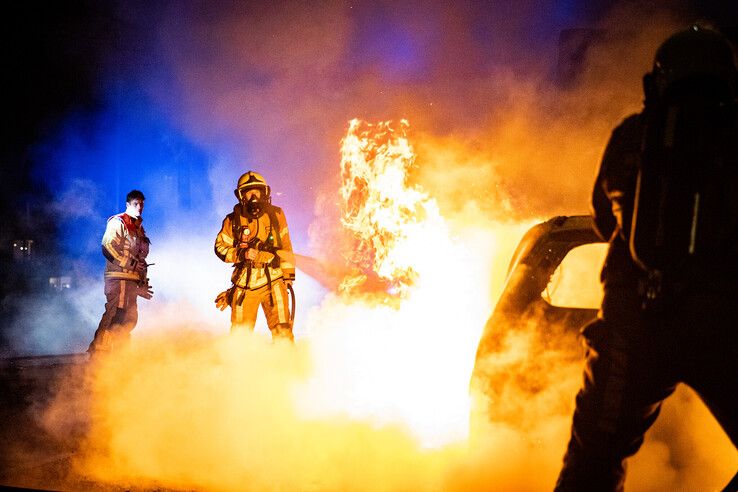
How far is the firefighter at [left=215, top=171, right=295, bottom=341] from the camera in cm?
630

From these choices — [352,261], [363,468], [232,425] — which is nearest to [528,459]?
[363,468]

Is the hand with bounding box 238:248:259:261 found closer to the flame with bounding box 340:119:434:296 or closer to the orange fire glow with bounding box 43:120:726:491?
the orange fire glow with bounding box 43:120:726:491

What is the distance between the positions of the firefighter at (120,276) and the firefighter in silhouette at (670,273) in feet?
21.9

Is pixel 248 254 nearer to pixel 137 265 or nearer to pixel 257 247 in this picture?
pixel 257 247

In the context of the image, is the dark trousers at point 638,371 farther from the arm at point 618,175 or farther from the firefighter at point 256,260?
the firefighter at point 256,260

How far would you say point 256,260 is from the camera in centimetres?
633

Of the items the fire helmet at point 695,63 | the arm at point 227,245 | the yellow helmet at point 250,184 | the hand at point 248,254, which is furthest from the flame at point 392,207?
the fire helmet at point 695,63

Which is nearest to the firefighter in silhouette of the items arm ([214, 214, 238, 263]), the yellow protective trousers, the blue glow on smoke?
the yellow protective trousers

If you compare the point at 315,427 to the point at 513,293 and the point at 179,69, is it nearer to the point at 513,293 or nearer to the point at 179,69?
the point at 513,293

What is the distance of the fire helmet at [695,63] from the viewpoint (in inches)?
78.6

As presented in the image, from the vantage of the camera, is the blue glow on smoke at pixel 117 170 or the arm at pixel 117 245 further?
the blue glow on smoke at pixel 117 170

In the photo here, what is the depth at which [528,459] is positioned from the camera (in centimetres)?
308

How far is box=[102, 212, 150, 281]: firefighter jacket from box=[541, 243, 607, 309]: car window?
18.7 ft

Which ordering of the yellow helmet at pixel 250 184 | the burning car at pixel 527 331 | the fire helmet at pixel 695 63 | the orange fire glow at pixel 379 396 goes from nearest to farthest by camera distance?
the fire helmet at pixel 695 63 → the burning car at pixel 527 331 → the orange fire glow at pixel 379 396 → the yellow helmet at pixel 250 184
